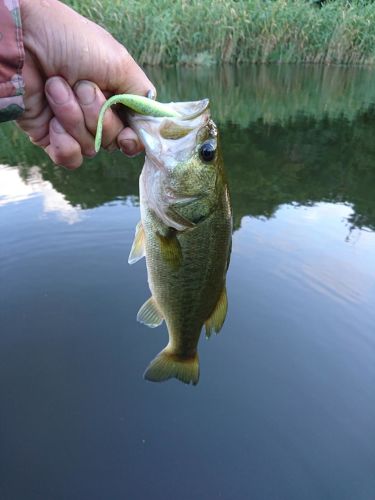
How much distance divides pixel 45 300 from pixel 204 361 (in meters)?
1.71

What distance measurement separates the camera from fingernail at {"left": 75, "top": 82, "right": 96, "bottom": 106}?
1.75m

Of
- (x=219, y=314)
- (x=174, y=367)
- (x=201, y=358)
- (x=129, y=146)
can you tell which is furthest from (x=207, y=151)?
(x=201, y=358)

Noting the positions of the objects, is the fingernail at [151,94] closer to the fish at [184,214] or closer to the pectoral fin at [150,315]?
the fish at [184,214]

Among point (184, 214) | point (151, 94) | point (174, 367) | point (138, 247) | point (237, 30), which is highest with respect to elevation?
point (151, 94)

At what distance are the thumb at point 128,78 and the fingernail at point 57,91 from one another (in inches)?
7.4

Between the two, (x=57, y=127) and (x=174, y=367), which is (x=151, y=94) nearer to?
(x=57, y=127)

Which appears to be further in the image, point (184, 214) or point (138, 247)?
point (138, 247)

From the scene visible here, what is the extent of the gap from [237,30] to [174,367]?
17814 millimetres

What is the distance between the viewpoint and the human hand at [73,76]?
169 cm

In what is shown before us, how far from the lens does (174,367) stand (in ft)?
7.11

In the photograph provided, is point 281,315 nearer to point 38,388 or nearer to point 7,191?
point 38,388

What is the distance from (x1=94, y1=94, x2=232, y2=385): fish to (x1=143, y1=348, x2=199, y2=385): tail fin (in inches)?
6.0

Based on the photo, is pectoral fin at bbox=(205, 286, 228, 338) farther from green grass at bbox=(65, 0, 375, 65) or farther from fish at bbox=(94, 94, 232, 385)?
green grass at bbox=(65, 0, 375, 65)

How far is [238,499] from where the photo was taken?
288 cm
